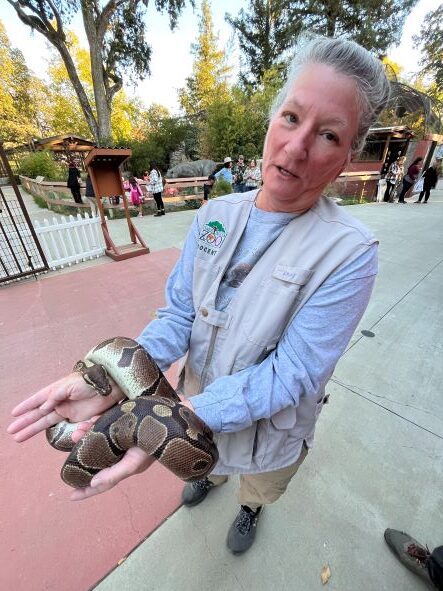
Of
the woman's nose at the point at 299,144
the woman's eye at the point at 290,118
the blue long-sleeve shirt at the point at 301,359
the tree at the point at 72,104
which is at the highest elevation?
the tree at the point at 72,104

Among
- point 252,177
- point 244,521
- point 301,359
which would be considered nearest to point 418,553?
point 244,521

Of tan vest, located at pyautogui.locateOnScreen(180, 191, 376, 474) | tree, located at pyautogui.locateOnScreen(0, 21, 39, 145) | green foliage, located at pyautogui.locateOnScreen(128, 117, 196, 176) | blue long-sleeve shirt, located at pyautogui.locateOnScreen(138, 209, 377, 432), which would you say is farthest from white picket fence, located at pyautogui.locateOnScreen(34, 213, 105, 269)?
tree, located at pyautogui.locateOnScreen(0, 21, 39, 145)

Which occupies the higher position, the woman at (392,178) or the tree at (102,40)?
the tree at (102,40)

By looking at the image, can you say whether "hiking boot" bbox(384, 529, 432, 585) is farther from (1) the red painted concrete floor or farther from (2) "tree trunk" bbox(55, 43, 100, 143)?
(2) "tree trunk" bbox(55, 43, 100, 143)

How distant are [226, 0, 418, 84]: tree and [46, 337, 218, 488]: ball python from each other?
28.0 metres

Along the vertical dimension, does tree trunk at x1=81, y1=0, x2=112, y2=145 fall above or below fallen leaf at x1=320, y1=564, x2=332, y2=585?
above

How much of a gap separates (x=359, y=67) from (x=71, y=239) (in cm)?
691

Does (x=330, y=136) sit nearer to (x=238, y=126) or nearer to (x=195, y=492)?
(x=195, y=492)

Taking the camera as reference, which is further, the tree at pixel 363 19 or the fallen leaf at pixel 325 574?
the tree at pixel 363 19

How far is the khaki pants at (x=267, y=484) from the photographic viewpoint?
1671 millimetres

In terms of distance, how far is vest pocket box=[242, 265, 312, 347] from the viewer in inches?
47.5

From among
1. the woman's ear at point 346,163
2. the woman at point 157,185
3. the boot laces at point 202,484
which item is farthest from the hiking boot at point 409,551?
the woman at point 157,185

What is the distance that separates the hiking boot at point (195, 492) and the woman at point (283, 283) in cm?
85

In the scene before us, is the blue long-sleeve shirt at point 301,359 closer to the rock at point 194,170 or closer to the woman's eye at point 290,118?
the woman's eye at point 290,118
